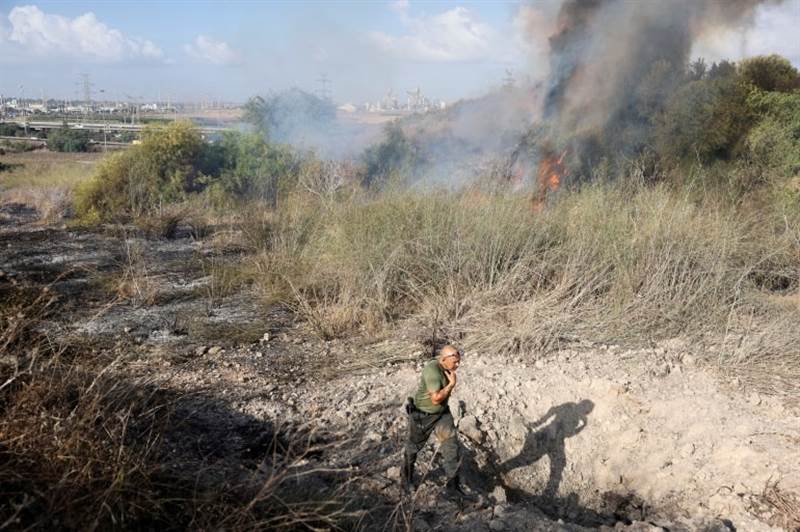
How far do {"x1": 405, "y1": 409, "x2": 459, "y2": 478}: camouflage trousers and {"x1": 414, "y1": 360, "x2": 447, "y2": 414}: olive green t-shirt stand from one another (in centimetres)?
5

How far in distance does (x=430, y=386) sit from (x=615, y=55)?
11875 millimetres

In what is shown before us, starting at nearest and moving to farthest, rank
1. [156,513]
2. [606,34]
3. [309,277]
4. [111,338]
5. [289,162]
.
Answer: [156,513], [111,338], [309,277], [606,34], [289,162]

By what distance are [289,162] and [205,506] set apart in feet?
43.8

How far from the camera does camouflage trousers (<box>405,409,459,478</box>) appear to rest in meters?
3.98

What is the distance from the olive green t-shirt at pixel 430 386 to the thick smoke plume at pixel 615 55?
10.2m

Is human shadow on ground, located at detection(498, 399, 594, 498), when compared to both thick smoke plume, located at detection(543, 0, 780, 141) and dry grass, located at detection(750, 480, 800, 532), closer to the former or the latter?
dry grass, located at detection(750, 480, 800, 532)

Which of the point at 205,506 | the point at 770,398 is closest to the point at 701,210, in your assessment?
the point at 770,398

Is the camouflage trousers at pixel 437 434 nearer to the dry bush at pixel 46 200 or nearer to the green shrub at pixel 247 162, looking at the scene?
the green shrub at pixel 247 162

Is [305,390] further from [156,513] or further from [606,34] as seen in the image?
[606,34]

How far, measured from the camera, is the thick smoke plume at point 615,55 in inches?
518

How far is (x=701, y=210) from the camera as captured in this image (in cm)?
717

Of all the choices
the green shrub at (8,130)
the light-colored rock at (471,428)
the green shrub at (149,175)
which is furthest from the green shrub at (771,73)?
the green shrub at (8,130)

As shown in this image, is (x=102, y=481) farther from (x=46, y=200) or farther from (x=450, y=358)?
(x=46, y=200)

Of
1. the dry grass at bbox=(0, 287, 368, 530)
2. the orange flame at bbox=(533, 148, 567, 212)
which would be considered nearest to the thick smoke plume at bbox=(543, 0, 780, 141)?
the orange flame at bbox=(533, 148, 567, 212)
